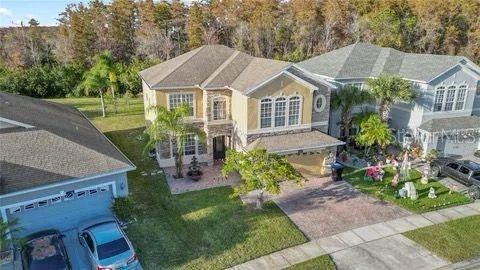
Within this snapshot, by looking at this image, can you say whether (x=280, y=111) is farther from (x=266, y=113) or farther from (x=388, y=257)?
(x=388, y=257)

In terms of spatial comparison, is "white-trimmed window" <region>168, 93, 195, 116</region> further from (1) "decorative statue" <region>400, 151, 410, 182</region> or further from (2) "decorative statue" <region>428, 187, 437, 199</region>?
(2) "decorative statue" <region>428, 187, 437, 199</region>

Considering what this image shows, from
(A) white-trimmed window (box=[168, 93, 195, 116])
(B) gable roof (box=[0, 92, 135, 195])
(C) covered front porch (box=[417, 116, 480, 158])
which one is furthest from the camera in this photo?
(C) covered front porch (box=[417, 116, 480, 158])

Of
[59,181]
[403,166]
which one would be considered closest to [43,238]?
[59,181]

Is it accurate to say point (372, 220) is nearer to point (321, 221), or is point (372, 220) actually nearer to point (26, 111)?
point (321, 221)

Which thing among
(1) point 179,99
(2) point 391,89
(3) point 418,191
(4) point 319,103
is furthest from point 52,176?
(2) point 391,89

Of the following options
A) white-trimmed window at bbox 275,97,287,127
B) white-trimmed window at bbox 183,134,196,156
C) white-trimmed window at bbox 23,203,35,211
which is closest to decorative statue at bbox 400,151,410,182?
white-trimmed window at bbox 275,97,287,127

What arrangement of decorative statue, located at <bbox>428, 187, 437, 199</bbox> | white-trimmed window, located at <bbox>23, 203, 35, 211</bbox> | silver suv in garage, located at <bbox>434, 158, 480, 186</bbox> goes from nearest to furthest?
white-trimmed window, located at <bbox>23, 203, 35, 211</bbox>
decorative statue, located at <bbox>428, 187, 437, 199</bbox>
silver suv in garage, located at <bbox>434, 158, 480, 186</bbox>
